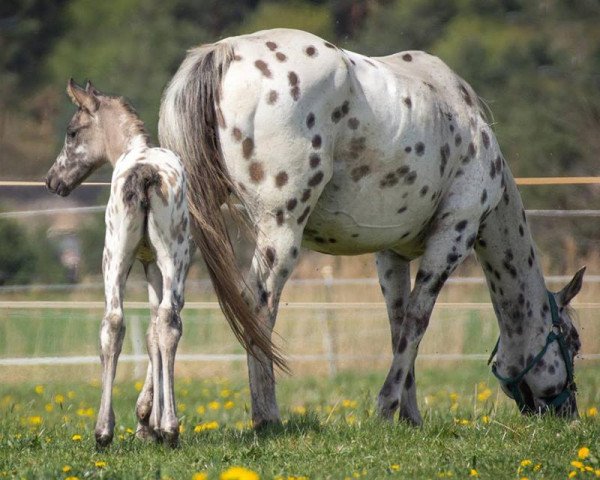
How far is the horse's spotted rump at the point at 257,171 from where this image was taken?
5840mm

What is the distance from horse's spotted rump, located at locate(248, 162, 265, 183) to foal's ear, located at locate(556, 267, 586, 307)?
2337mm

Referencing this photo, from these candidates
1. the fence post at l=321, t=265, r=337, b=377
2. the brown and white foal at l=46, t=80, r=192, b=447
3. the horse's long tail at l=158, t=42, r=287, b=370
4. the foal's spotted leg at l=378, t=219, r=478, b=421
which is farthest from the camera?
the fence post at l=321, t=265, r=337, b=377

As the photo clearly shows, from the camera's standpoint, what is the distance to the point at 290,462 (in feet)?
16.5

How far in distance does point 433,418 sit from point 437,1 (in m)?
17.4

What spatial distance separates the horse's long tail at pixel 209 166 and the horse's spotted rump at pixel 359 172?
0.59 meters

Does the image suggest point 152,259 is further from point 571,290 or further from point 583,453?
point 571,290

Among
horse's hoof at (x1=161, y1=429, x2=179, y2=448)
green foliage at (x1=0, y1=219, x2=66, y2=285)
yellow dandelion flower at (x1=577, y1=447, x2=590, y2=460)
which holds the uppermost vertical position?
yellow dandelion flower at (x1=577, y1=447, x2=590, y2=460)

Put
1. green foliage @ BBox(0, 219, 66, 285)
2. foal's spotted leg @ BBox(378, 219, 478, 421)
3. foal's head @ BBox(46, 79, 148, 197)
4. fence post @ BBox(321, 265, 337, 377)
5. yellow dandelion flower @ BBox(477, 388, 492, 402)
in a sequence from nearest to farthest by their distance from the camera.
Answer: foal's head @ BBox(46, 79, 148, 197), foal's spotted leg @ BBox(378, 219, 478, 421), yellow dandelion flower @ BBox(477, 388, 492, 402), fence post @ BBox(321, 265, 337, 377), green foliage @ BBox(0, 219, 66, 285)

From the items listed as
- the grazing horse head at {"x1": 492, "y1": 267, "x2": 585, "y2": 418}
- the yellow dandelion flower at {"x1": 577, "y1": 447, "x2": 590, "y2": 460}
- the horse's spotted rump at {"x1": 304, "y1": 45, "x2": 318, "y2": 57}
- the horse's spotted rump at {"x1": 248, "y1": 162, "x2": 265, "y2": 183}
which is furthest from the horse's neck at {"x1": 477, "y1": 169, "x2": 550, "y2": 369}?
the yellow dandelion flower at {"x1": 577, "y1": 447, "x2": 590, "y2": 460}

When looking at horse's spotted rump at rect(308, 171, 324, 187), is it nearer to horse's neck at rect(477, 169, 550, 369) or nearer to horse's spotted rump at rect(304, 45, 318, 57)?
horse's spotted rump at rect(304, 45, 318, 57)

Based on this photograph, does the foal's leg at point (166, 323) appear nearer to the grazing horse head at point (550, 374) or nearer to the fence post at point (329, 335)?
the grazing horse head at point (550, 374)

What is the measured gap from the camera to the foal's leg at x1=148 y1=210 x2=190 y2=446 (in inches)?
202

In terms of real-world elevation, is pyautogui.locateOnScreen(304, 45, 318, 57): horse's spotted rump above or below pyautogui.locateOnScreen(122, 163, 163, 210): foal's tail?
above

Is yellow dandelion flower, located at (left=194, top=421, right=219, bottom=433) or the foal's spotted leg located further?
the foal's spotted leg
